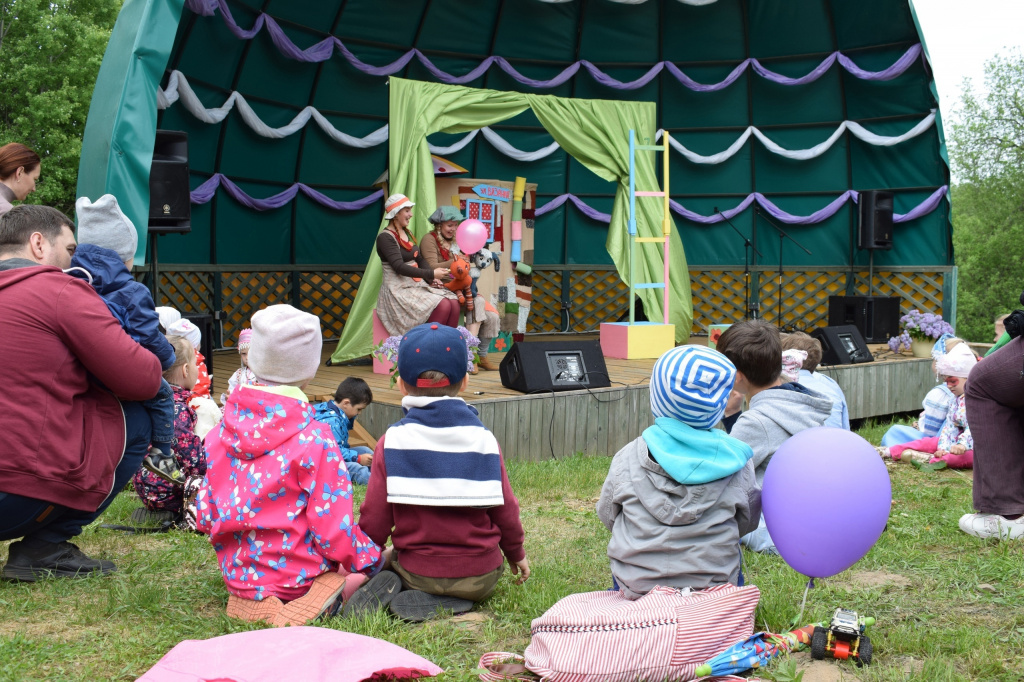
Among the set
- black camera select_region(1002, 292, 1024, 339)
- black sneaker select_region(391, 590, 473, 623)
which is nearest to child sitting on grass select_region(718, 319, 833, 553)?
black camera select_region(1002, 292, 1024, 339)

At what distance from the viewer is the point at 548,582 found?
259 centimetres

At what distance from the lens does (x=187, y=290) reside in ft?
26.0

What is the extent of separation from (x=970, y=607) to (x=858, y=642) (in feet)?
2.21

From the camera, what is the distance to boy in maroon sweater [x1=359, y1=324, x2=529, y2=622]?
7.36 ft

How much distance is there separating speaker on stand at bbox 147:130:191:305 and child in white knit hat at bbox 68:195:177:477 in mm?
2518

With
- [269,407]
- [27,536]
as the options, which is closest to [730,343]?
[269,407]

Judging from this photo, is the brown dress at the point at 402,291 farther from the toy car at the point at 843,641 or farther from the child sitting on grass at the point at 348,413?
the toy car at the point at 843,641

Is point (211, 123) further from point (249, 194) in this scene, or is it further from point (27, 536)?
point (27, 536)

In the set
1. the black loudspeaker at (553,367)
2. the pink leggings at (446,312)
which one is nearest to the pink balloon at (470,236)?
the pink leggings at (446,312)

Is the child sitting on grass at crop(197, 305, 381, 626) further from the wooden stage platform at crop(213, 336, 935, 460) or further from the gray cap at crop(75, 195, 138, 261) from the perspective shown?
the wooden stage platform at crop(213, 336, 935, 460)

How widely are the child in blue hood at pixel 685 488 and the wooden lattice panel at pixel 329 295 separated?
709 cm

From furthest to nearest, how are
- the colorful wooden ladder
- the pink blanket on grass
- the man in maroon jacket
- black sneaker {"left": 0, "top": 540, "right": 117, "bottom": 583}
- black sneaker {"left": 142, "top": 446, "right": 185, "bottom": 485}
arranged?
the colorful wooden ladder
black sneaker {"left": 142, "top": 446, "right": 185, "bottom": 485}
black sneaker {"left": 0, "top": 540, "right": 117, "bottom": 583}
the man in maroon jacket
the pink blanket on grass

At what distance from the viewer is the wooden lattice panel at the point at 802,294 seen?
9562 mm

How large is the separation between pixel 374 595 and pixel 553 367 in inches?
125
